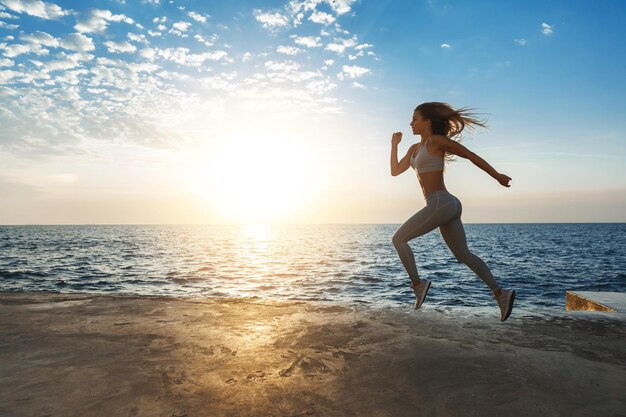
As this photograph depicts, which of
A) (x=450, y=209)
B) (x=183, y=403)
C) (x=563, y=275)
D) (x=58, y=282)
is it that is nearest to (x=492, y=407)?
(x=183, y=403)

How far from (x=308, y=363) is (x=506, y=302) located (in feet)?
7.68

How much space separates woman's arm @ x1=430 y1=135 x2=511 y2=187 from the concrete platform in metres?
2.76

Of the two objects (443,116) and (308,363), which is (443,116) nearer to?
(443,116)

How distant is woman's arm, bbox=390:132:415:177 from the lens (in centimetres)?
462

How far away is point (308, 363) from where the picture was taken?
3.05 m

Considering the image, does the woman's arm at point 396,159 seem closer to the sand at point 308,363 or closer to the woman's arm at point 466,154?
the woman's arm at point 466,154

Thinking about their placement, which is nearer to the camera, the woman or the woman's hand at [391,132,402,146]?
the woman

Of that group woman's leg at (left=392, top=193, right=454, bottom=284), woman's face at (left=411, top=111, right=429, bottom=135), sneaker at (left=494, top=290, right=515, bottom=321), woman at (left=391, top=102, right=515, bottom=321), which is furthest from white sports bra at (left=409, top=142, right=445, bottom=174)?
sneaker at (left=494, top=290, right=515, bottom=321)

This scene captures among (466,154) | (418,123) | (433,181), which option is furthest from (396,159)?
(466,154)

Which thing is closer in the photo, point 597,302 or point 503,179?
point 503,179

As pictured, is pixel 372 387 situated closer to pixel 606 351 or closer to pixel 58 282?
pixel 606 351

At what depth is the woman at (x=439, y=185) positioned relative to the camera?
408cm

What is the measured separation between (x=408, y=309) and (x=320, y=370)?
2.42m

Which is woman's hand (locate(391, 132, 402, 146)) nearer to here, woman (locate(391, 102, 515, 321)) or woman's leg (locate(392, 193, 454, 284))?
woman (locate(391, 102, 515, 321))
